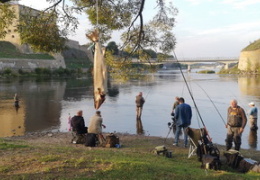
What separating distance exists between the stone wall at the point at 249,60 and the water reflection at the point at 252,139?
106 metres

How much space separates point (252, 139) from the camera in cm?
1469

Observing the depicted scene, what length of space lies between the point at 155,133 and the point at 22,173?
429 inches

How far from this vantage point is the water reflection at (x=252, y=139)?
13506 mm

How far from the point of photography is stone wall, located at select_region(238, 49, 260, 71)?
379 feet

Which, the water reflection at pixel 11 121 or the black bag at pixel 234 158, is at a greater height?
the black bag at pixel 234 158

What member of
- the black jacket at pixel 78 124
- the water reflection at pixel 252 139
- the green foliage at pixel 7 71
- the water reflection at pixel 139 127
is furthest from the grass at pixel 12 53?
the water reflection at pixel 252 139

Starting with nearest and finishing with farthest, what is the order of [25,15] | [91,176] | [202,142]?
[91,176], [202,142], [25,15]

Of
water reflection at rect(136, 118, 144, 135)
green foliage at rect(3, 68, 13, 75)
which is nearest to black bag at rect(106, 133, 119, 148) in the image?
water reflection at rect(136, 118, 144, 135)

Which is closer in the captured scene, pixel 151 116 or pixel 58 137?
pixel 58 137

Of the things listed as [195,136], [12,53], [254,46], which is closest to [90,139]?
[195,136]

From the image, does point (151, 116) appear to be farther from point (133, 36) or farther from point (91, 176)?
point (91, 176)

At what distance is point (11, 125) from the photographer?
18969 mm

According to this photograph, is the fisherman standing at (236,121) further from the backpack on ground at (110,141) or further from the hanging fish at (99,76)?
the hanging fish at (99,76)

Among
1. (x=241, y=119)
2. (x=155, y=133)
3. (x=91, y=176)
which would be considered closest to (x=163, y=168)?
(x=91, y=176)
